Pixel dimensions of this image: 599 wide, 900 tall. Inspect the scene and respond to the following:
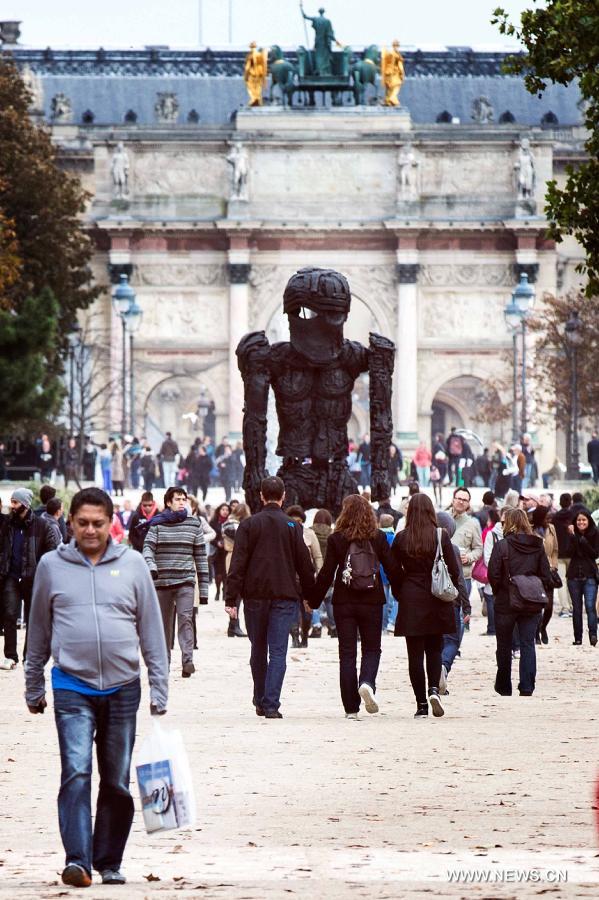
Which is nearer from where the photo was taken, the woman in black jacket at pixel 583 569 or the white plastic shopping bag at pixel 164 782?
the white plastic shopping bag at pixel 164 782

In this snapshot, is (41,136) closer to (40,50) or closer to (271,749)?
(40,50)

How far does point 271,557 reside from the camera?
1858cm

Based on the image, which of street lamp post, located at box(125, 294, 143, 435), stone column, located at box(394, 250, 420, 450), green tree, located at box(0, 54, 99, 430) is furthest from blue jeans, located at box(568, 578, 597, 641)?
stone column, located at box(394, 250, 420, 450)

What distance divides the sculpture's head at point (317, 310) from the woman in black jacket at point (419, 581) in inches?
393

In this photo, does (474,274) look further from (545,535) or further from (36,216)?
(545,535)

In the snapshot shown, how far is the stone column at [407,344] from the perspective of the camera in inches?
3393

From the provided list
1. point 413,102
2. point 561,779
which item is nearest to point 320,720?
point 561,779

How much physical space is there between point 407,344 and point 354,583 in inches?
2707

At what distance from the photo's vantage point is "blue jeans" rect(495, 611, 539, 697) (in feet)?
66.9

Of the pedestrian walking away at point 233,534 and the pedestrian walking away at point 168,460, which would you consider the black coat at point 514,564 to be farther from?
the pedestrian walking away at point 168,460

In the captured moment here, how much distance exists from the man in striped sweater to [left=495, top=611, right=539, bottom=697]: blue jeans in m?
2.67

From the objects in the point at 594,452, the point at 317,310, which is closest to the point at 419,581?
the point at 317,310

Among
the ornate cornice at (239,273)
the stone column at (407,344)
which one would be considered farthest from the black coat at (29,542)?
the ornate cornice at (239,273)

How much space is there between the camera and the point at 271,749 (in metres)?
→ 16.4
